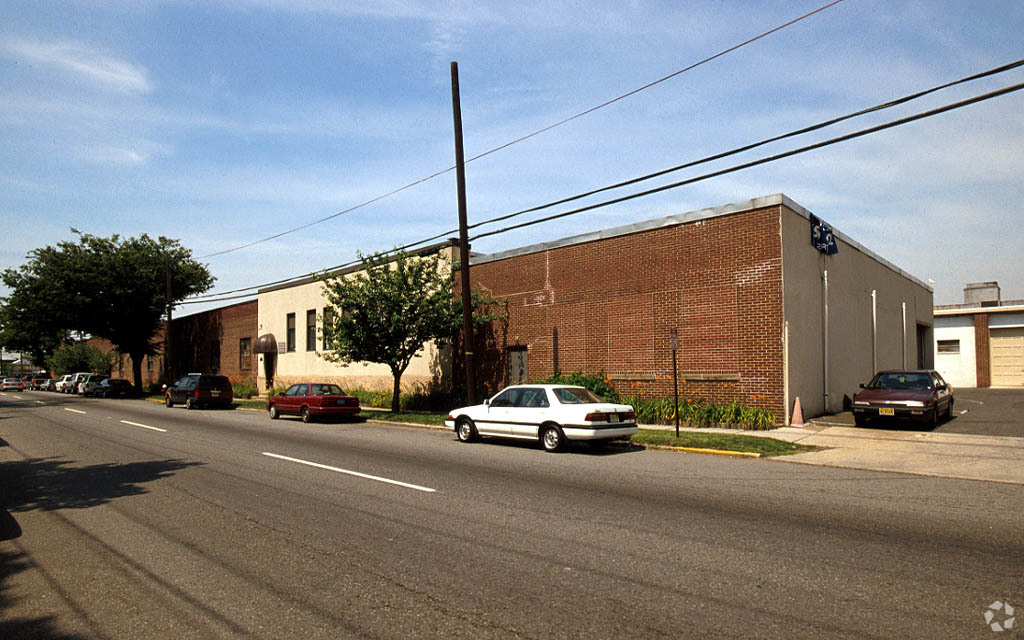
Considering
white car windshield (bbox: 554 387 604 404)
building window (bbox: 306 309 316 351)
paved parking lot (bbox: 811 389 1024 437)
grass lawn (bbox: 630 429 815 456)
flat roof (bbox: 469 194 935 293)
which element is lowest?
paved parking lot (bbox: 811 389 1024 437)

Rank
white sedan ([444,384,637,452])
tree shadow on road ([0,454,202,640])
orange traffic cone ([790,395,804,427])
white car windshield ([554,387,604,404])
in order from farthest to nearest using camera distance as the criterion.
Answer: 1. orange traffic cone ([790,395,804,427])
2. white car windshield ([554,387,604,404])
3. white sedan ([444,384,637,452])
4. tree shadow on road ([0,454,202,640])

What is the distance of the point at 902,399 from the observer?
16.5 m

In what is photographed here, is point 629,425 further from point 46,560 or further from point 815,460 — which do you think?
point 46,560

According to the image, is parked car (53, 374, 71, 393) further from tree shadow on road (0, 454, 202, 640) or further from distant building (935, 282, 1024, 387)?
distant building (935, 282, 1024, 387)

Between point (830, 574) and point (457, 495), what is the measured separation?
476cm

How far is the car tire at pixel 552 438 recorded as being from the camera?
13719 mm

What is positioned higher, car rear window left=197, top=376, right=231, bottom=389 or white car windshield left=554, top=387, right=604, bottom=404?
white car windshield left=554, top=387, right=604, bottom=404

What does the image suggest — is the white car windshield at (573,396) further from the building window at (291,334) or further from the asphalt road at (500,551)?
the building window at (291,334)

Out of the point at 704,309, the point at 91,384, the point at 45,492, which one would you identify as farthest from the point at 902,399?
the point at 91,384

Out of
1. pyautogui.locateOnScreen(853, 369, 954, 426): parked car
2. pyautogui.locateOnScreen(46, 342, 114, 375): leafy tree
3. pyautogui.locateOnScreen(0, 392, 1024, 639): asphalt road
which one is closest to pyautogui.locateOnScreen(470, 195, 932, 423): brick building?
pyautogui.locateOnScreen(853, 369, 954, 426): parked car

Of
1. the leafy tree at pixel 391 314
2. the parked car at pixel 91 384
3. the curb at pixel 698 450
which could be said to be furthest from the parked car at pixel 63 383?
the curb at pixel 698 450

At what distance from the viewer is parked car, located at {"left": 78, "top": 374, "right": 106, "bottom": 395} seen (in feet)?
147

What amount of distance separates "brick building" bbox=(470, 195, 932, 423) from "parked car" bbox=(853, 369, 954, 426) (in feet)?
5.40

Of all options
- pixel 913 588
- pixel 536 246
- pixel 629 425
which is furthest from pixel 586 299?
pixel 913 588
